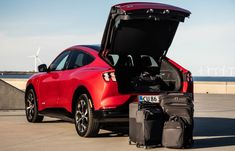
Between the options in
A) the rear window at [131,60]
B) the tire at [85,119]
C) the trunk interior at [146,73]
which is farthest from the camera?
the rear window at [131,60]

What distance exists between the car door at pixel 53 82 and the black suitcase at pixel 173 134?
2933 mm

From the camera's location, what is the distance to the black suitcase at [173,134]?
6855mm

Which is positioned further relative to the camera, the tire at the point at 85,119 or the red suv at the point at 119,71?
the tire at the point at 85,119

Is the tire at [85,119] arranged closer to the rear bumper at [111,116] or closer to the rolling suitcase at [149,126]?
the rear bumper at [111,116]

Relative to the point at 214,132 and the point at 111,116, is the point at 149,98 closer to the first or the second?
the point at 111,116

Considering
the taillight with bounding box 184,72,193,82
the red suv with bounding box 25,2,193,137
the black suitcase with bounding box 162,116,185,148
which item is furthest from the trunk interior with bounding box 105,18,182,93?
the black suitcase with bounding box 162,116,185,148

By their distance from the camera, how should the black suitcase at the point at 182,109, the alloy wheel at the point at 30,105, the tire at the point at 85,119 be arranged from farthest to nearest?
the alloy wheel at the point at 30,105
the tire at the point at 85,119
the black suitcase at the point at 182,109

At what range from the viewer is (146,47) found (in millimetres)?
8766

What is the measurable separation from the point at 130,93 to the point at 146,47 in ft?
4.03

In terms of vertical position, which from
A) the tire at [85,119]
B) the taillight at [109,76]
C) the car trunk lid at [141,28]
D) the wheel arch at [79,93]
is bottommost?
the tire at [85,119]

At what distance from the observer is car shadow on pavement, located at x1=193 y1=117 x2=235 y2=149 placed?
7639 millimetres

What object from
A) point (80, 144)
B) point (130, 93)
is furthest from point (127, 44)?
point (80, 144)

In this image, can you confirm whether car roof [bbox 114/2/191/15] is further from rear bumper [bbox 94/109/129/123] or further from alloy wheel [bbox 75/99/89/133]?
alloy wheel [bbox 75/99/89/133]

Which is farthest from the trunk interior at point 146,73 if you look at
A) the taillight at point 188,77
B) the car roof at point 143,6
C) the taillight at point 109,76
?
the car roof at point 143,6
